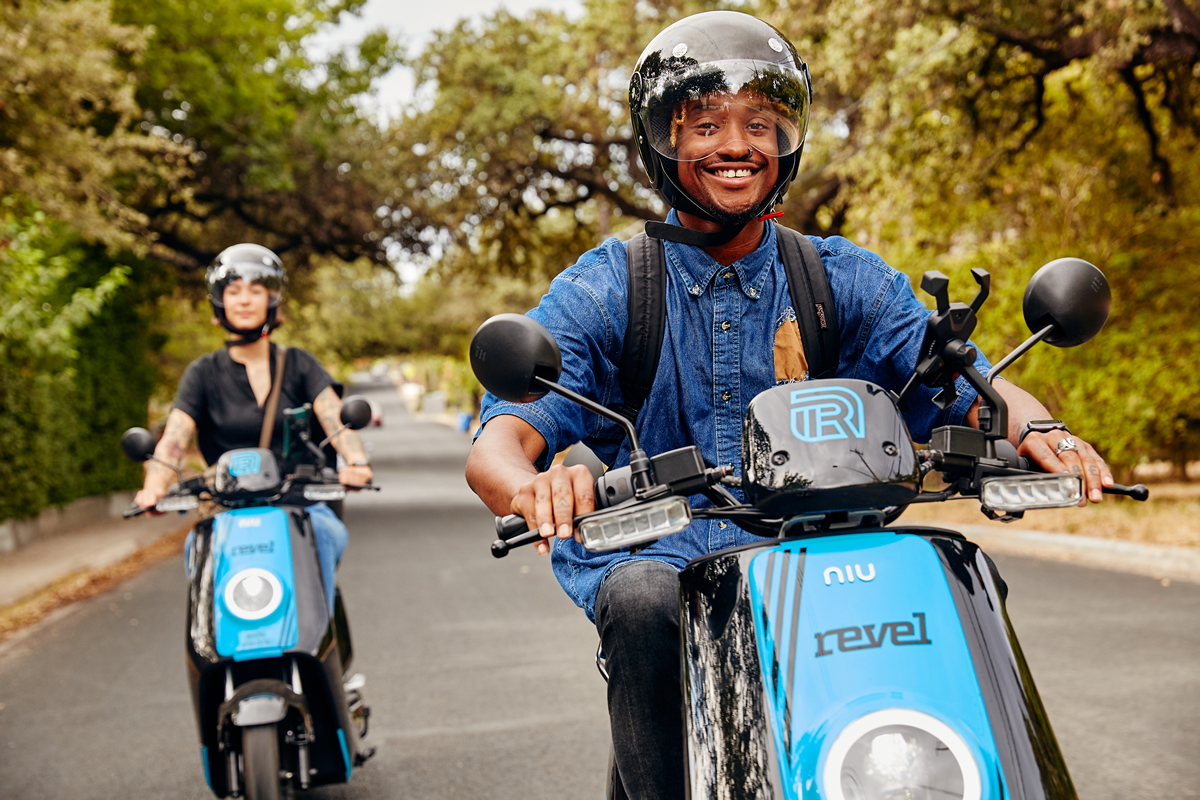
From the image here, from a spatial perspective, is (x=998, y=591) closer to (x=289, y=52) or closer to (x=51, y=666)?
(x=51, y=666)

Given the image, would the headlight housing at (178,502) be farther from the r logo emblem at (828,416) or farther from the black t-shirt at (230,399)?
the r logo emblem at (828,416)

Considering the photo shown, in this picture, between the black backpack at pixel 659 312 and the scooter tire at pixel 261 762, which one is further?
the scooter tire at pixel 261 762

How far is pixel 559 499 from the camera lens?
1617 mm

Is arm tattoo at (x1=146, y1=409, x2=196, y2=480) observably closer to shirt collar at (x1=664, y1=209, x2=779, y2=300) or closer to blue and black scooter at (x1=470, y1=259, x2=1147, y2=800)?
shirt collar at (x1=664, y1=209, x2=779, y2=300)

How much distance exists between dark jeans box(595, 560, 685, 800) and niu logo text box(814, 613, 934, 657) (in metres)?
0.41

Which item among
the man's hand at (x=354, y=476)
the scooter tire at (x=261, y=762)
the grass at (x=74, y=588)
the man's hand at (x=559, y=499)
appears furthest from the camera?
the grass at (x=74, y=588)

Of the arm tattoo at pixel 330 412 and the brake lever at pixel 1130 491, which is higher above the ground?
the arm tattoo at pixel 330 412

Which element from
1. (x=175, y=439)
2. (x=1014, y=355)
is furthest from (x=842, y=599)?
(x=175, y=439)

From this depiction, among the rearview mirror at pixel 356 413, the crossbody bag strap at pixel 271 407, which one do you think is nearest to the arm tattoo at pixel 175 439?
the crossbody bag strap at pixel 271 407

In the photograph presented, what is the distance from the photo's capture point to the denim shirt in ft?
6.98

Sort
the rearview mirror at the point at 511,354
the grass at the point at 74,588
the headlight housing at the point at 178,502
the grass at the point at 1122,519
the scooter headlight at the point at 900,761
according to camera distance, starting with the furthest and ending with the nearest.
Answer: the grass at the point at 1122,519
the grass at the point at 74,588
the headlight housing at the point at 178,502
the rearview mirror at the point at 511,354
the scooter headlight at the point at 900,761

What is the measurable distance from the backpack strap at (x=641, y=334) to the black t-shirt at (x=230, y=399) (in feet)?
8.72

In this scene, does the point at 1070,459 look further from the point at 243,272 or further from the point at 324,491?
the point at 243,272

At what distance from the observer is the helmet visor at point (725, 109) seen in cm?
213
